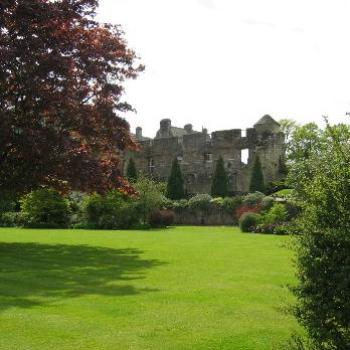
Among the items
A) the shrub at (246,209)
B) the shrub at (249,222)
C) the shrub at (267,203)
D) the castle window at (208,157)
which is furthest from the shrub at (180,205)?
the shrub at (249,222)

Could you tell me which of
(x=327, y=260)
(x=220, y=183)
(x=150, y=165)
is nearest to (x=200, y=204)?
(x=220, y=183)

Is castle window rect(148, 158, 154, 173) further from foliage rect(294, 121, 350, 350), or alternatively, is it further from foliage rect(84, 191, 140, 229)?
foliage rect(294, 121, 350, 350)

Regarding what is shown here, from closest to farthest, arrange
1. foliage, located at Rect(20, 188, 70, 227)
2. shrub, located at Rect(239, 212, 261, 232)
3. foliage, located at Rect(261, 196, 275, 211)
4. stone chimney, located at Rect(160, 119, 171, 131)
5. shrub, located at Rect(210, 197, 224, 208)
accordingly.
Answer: shrub, located at Rect(239, 212, 261, 232) < foliage, located at Rect(261, 196, 275, 211) < foliage, located at Rect(20, 188, 70, 227) < shrub, located at Rect(210, 197, 224, 208) < stone chimney, located at Rect(160, 119, 171, 131)

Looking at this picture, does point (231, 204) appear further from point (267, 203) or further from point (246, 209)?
point (267, 203)

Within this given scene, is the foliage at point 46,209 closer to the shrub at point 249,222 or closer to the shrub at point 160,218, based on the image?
the shrub at point 160,218

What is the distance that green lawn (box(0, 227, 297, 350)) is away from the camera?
7.21 metres

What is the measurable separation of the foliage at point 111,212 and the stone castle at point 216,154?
13.6 metres

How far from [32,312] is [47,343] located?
1.70 m

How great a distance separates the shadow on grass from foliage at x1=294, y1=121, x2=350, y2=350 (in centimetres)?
530

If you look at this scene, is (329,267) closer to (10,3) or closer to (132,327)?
(132,327)

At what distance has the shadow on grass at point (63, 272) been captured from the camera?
1025 centimetres

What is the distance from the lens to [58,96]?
17.4m

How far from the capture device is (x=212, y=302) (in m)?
9.25

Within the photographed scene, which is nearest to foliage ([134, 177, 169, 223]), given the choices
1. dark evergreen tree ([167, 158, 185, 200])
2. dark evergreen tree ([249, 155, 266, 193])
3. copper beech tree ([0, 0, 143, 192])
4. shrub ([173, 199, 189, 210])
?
shrub ([173, 199, 189, 210])
